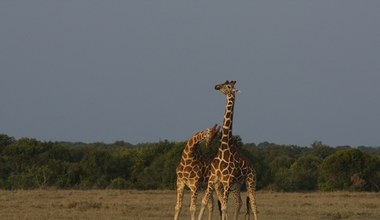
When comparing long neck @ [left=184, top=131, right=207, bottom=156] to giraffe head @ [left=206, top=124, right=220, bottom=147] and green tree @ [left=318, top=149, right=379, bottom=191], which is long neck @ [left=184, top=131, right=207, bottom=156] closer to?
giraffe head @ [left=206, top=124, right=220, bottom=147]

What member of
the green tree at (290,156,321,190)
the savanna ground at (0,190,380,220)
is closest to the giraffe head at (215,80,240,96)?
the savanna ground at (0,190,380,220)

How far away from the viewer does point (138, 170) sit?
46438 millimetres

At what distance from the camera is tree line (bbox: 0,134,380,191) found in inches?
1636

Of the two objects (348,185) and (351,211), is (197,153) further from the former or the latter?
(348,185)

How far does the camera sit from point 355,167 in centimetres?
4203

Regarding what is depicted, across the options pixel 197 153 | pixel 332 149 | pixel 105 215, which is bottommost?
pixel 105 215

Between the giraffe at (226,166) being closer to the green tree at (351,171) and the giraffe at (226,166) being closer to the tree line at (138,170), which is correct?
the tree line at (138,170)

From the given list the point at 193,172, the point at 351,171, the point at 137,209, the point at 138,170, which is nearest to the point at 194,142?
the point at 193,172

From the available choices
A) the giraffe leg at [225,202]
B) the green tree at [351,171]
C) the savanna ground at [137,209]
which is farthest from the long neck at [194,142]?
the green tree at [351,171]

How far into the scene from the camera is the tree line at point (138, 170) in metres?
41.6

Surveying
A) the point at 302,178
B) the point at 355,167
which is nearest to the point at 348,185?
the point at 355,167

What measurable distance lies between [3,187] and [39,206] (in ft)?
56.9

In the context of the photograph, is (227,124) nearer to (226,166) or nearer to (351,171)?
(226,166)

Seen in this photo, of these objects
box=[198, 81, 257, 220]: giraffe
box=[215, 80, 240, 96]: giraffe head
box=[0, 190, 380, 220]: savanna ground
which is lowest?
box=[0, 190, 380, 220]: savanna ground
